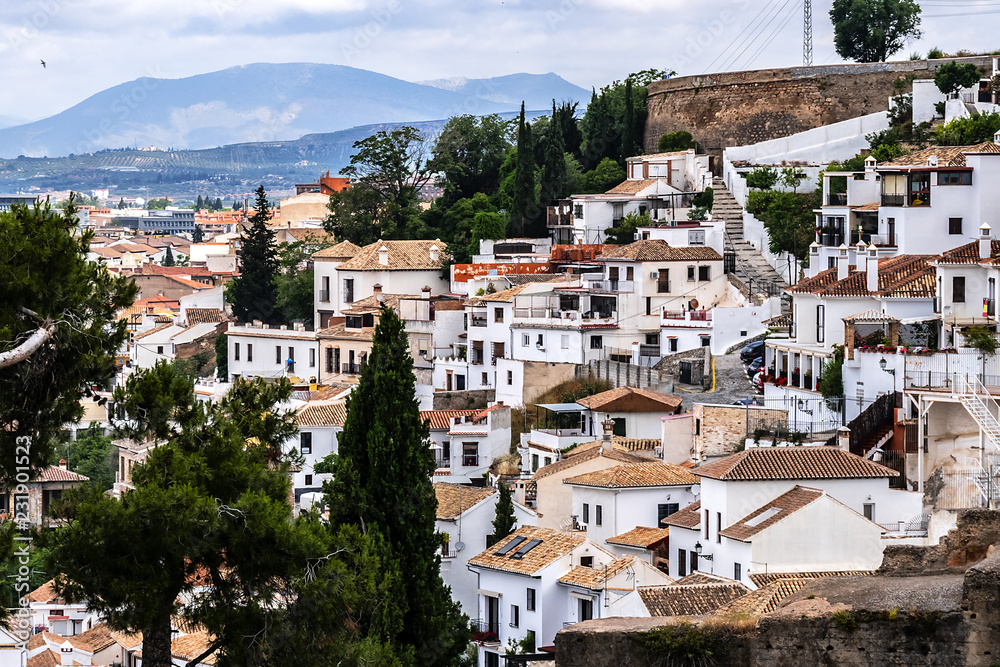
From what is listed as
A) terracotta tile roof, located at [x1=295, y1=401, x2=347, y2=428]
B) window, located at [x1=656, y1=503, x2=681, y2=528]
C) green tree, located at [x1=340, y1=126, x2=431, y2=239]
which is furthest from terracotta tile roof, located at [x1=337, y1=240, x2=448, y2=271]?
window, located at [x1=656, y1=503, x2=681, y2=528]

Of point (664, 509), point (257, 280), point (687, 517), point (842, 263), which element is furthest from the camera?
point (257, 280)

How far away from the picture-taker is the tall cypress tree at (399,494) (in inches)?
876

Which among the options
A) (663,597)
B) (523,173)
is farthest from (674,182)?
(663,597)

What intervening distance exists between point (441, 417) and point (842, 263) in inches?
409

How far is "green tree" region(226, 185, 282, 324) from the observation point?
207ft

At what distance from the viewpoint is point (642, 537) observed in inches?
1204

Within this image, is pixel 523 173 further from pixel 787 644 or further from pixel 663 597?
pixel 787 644

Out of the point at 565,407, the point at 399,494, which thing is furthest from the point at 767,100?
the point at 399,494

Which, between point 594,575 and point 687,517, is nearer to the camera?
point 594,575

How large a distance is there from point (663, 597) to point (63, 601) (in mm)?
9340

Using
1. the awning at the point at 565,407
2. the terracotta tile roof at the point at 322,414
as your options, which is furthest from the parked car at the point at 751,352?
the terracotta tile roof at the point at 322,414

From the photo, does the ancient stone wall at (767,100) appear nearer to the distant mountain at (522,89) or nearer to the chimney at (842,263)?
the chimney at (842,263)

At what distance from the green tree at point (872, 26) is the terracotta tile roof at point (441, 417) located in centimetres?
2464

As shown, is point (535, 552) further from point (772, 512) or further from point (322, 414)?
point (322, 414)
